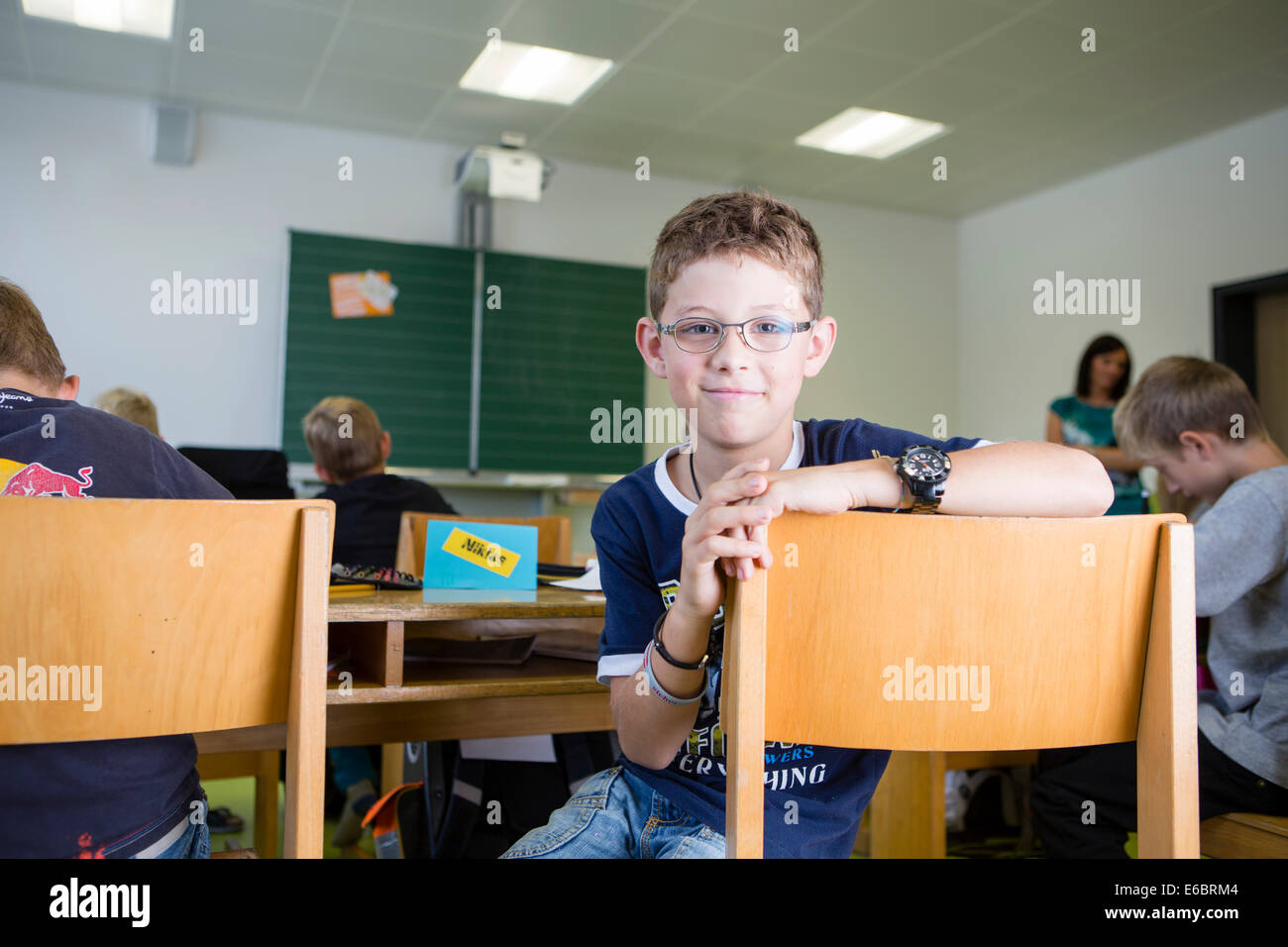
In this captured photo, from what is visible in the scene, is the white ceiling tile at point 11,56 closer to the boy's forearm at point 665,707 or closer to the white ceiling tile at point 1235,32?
the boy's forearm at point 665,707

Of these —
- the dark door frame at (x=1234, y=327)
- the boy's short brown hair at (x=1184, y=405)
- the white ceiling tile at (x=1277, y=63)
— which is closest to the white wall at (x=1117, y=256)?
the dark door frame at (x=1234, y=327)

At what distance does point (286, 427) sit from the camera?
16.1ft

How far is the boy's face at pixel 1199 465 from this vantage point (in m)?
1.83

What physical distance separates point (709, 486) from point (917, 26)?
3.63m

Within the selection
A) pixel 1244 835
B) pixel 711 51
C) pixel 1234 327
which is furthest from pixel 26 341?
pixel 1234 327

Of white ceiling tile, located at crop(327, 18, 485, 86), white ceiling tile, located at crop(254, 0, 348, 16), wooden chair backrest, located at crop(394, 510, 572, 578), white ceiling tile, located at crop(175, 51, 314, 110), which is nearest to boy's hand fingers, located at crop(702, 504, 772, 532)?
wooden chair backrest, located at crop(394, 510, 572, 578)

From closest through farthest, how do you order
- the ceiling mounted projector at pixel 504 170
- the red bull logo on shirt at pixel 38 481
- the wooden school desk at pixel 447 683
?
the red bull logo on shirt at pixel 38 481 < the wooden school desk at pixel 447 683 < the ceiling mounted projector at pixel 504 170

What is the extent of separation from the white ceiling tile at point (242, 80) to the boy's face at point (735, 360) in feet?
13.1

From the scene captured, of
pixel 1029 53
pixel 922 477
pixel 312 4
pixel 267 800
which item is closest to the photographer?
pixel 922 477

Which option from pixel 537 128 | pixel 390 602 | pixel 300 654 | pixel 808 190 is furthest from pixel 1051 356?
pixel 300 654

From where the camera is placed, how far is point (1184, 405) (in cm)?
184

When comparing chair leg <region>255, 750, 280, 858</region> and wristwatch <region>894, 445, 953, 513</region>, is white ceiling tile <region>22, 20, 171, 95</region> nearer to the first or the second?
chair leg <region>255, 750, 280, 858</region>

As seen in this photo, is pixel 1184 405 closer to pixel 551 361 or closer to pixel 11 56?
pixel 551 361
